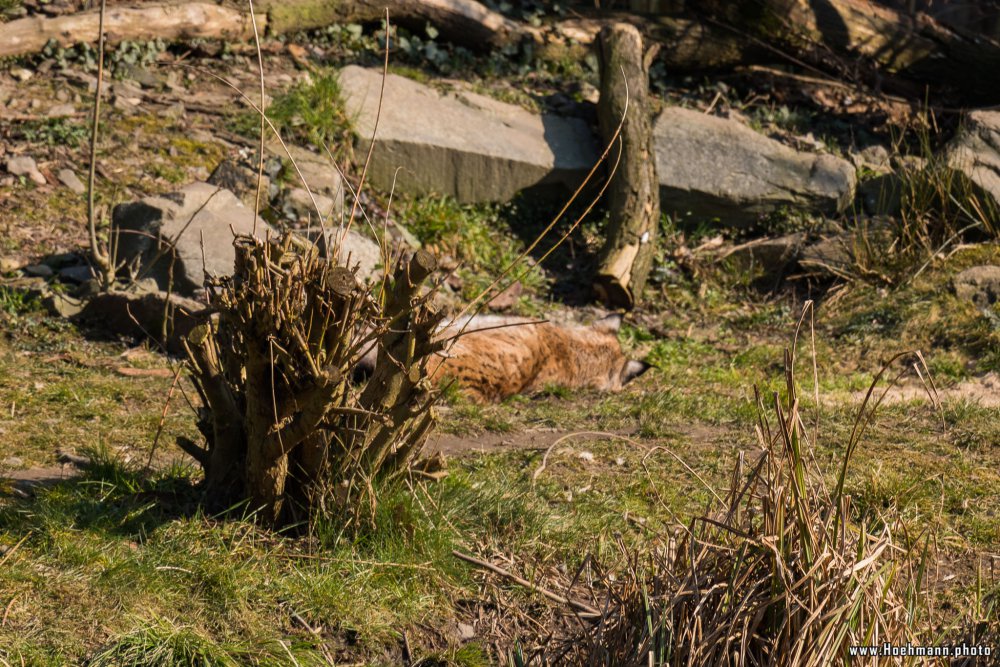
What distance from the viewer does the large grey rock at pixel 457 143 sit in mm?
8914

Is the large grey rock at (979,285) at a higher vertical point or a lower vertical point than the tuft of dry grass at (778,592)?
lower

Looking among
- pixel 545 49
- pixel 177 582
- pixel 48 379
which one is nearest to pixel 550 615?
pixel 177 582

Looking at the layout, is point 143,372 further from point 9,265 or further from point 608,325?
point 608,325

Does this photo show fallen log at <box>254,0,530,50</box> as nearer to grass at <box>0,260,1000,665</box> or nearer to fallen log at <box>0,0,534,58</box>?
fallen log at <box>0,0,534,58</box>

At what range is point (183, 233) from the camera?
684cm

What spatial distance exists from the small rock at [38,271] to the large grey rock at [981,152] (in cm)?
734

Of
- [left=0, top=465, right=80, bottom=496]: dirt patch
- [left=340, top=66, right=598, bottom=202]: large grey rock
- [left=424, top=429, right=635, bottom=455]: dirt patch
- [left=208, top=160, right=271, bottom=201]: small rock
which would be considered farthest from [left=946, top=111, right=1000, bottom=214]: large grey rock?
[left=0, top=465, right=80, bottom=496]: dirt patch

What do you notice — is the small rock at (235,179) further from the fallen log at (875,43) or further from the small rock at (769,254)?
the fallen log at (875,43)

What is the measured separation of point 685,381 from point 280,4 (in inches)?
240

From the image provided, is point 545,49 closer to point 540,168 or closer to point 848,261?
point 540,168

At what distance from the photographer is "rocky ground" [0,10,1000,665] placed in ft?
11.4

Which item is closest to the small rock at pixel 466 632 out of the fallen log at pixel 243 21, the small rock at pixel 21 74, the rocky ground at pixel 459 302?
the rocky ground at pixel 459 302

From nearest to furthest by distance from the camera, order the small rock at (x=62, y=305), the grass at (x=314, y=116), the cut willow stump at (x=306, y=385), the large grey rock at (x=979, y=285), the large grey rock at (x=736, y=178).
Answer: the cut willow stump at (x=306, y=385) < the small rock at (x=62, y=305) < the large grey rock at (x=979, y=285) < the grass at (x=314, y=116) < the large grey rock at (x=736, y=178)

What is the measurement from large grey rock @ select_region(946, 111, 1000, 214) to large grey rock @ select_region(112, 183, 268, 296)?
6.11 meters
